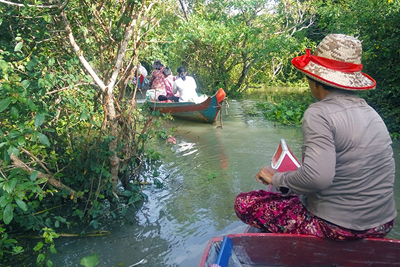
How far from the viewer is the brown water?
3673 mm

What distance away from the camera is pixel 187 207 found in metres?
4.72

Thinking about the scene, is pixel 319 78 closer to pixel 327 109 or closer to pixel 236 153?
pixel 327 109

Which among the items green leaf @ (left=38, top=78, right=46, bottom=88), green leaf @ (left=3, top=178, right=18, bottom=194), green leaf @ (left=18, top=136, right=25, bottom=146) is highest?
green leaf @ (left=38, top=78, right=46, bottom=88)

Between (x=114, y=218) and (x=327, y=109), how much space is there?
3005 millimetres

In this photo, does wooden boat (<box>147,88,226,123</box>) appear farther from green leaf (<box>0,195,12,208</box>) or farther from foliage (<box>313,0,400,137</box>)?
green leaf (<box>0,195,12,208</box>)

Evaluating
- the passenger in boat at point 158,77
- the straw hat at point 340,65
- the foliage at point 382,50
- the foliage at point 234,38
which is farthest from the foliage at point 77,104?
the foliage at point 234,38

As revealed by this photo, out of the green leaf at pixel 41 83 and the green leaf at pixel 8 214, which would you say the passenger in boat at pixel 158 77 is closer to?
the green leaf at pixel 41 83

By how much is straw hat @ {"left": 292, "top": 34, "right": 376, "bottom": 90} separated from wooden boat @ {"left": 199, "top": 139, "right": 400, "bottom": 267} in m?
0.99

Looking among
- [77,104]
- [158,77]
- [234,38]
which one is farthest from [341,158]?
[234,38]

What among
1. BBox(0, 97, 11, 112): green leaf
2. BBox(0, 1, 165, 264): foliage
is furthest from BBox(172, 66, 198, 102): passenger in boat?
BBox(0, 97, 11, 112): green leaf

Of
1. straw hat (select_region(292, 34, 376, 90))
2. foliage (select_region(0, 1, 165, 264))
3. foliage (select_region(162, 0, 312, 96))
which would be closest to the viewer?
straw hat (select_region(292, 34, 376, 90))

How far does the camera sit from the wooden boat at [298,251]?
7.24 feet

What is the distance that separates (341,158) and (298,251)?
27.4 inches

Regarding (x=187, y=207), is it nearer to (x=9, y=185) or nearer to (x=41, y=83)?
(x=41, y=83)
